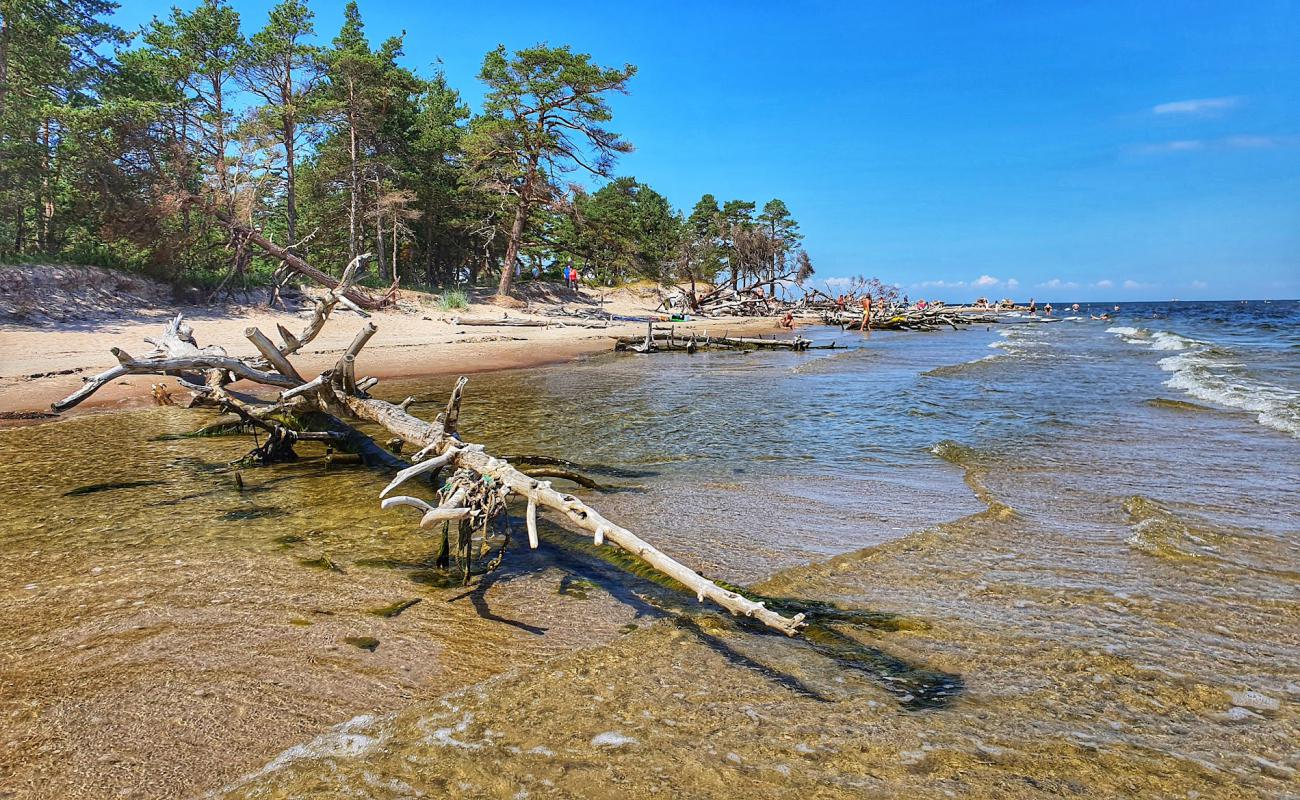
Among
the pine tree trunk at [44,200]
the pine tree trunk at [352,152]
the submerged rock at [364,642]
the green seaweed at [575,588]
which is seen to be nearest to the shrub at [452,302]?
the pine tree trunk at [352,152]

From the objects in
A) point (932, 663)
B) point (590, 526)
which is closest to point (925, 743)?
point (932, 663)

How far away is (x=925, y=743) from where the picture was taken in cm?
289

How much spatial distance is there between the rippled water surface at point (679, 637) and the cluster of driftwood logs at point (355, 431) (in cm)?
48

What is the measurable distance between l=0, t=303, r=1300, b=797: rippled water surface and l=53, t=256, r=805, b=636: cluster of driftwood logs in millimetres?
481

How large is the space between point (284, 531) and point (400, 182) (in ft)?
119

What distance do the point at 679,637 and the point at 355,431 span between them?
245 inches

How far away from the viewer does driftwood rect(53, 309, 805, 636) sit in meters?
4.37

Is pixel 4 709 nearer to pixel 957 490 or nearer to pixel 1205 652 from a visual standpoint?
pixel 1205 652

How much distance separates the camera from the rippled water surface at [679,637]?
2725 millimetres

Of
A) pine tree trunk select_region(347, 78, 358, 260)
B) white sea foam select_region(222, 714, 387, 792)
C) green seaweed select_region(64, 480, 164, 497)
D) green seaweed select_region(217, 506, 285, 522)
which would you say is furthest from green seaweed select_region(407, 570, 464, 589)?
pine tree trunk select_region(347, 78, 358, 260)

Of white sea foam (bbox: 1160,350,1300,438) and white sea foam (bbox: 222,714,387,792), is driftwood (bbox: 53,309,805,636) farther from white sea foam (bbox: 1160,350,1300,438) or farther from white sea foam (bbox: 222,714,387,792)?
white sea foam (bbox: 1160,350,1300,438)

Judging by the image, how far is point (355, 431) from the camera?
8.41 meters

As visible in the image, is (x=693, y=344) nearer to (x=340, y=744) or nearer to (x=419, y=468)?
(x=419, y=468)

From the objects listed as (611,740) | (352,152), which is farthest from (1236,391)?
(352,152)
